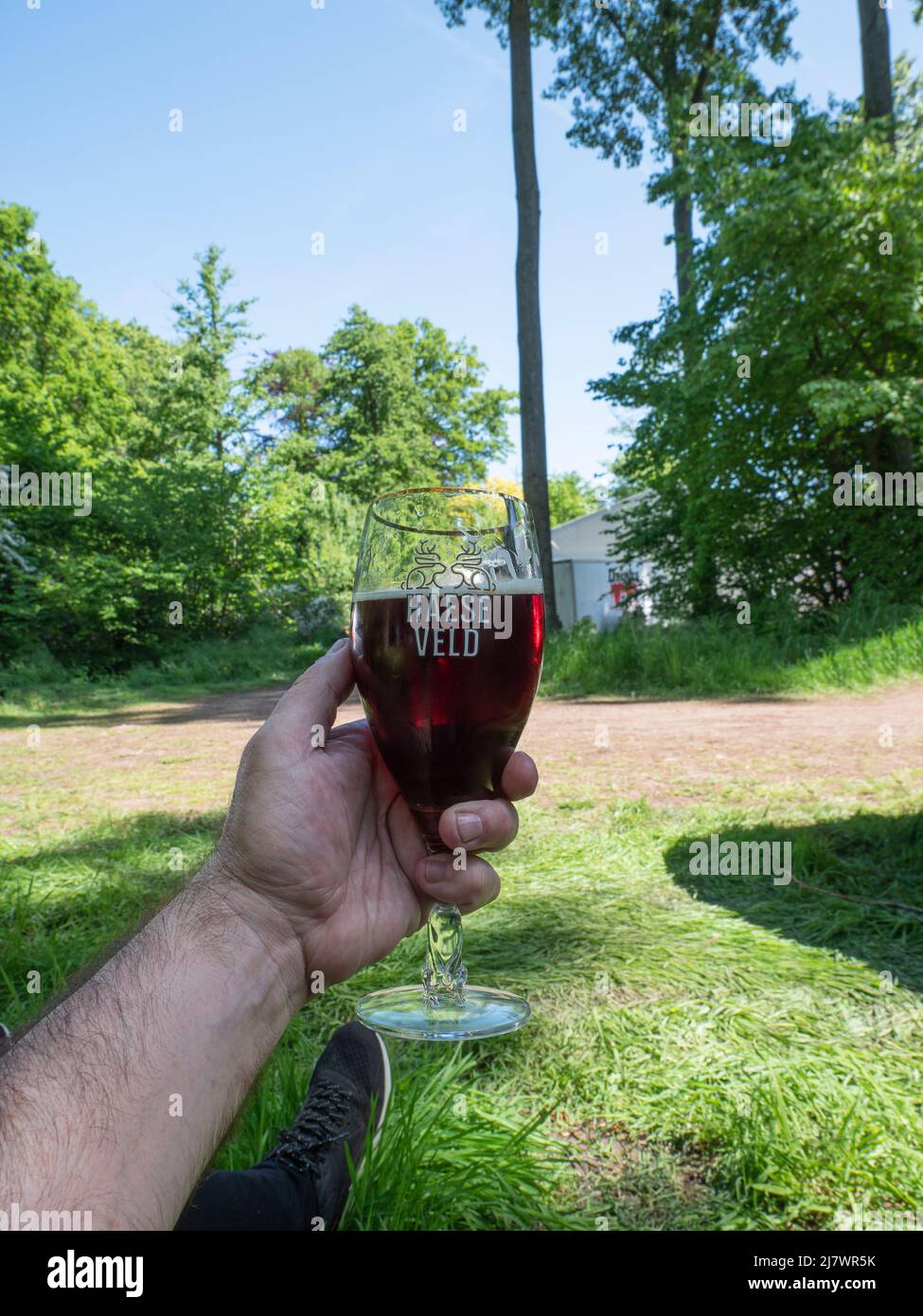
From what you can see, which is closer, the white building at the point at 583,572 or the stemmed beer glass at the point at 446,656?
the stemmed beer glass at the point at 446,656

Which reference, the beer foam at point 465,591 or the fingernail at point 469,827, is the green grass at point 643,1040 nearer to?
the fingernail at point 469,827

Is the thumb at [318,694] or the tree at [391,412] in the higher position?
the tree at [391,412]

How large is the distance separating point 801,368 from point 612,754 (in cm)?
735

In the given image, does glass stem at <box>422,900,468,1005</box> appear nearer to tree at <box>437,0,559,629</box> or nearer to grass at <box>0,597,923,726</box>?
grass at <box>0,597,923,726</box>

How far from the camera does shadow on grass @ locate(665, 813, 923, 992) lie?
276cm

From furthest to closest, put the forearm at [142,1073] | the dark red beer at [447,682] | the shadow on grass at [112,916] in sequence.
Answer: the shadow on grass at [112,916], the dark red beer at [447,682], the forearm at [142,1073]

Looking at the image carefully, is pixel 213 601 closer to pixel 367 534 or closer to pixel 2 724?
pixel 2 724

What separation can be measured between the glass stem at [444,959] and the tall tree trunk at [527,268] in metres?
10.7

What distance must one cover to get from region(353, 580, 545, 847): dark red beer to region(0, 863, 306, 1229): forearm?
324mm

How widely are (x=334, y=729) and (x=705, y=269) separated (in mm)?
12670

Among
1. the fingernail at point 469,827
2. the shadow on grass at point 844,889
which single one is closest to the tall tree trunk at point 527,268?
the shadow on grass at point 844,889

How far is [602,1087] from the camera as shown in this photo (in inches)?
78.9

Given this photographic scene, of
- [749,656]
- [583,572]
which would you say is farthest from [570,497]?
[749,656]

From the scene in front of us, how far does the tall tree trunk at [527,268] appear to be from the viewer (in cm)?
1184
